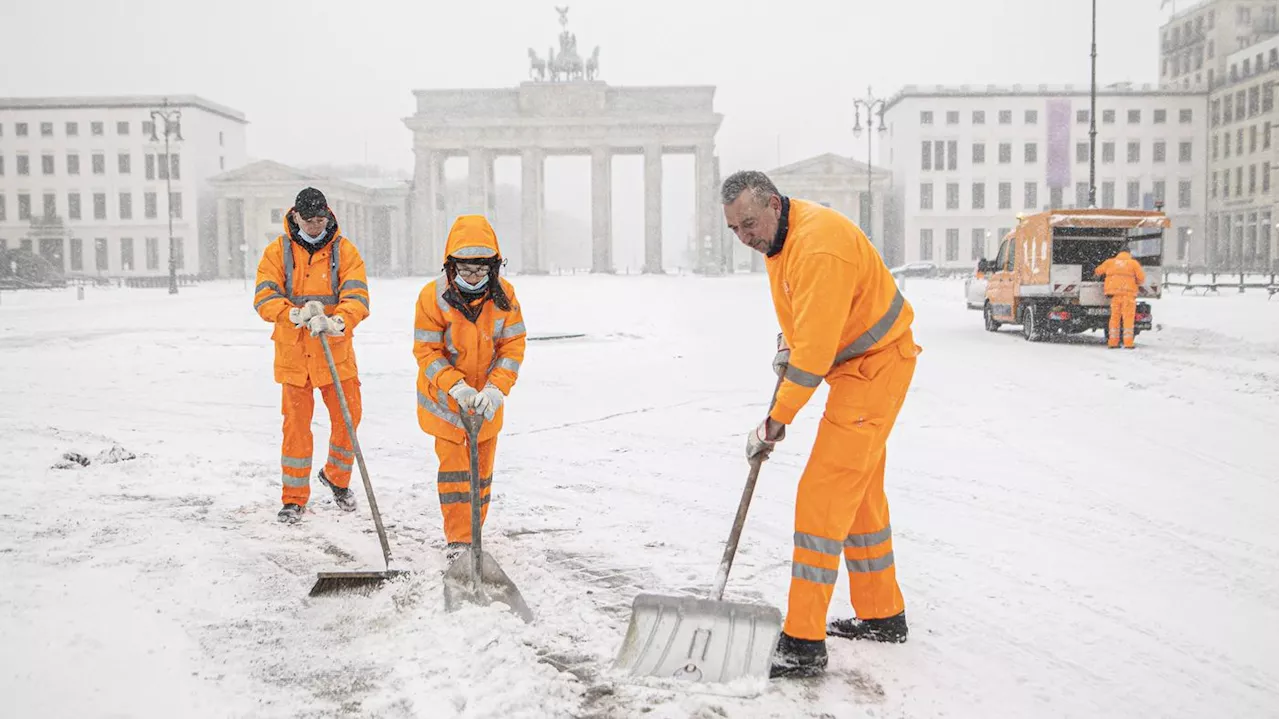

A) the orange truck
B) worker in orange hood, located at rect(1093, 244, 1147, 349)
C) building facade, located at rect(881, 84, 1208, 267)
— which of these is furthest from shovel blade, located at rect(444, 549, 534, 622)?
building facade, located at rect(881, 84, 1208, 267)

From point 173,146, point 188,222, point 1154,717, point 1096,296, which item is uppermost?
point 173,146

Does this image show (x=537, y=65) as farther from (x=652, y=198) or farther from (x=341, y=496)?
(x=341, y=496)

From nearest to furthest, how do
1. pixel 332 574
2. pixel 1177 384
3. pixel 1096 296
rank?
pixel 332 574
pixel 1177 384
pixel 1096 296

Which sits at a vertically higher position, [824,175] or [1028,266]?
[824,175]

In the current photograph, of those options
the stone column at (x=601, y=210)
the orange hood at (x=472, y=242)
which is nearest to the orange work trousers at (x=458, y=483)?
the orange hood at (x=472, y=242)

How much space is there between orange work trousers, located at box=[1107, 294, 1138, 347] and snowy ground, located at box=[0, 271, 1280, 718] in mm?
3711

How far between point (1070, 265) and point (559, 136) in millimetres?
57925

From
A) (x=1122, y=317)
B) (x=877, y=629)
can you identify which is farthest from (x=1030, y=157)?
(x=877, y=629)

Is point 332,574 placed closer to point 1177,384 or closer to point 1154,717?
point 1154,717

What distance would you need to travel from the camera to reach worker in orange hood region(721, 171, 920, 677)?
11.5ft

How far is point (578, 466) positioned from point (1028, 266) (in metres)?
12.8

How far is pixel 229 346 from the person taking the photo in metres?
16.7

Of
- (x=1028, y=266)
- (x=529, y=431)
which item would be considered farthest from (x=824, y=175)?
(x=529, y=431)

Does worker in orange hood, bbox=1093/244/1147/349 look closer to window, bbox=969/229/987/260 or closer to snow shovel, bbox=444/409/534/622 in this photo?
snow shovel, bbox=444/409/534/622
